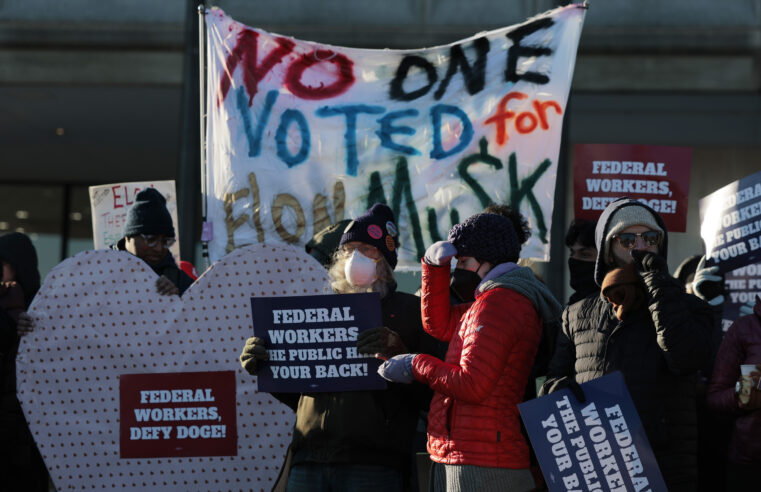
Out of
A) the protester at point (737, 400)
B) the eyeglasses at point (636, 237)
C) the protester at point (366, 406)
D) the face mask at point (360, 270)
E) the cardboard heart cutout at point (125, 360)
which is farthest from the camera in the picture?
the protester at point (737, 400)

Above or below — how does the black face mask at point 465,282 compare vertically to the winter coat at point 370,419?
above

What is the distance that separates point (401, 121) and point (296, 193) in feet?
2.11

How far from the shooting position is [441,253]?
3.63m

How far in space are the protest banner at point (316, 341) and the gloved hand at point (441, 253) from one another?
232 millimetres

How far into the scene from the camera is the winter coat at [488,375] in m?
3.41

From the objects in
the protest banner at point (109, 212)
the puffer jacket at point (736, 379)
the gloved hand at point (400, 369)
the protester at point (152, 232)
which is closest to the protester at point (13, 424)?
the protester at point (152, 232)

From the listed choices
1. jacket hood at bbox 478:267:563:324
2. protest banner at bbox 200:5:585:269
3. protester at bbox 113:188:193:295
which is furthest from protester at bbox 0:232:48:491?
jacket hood at bbox 478:267:563:324

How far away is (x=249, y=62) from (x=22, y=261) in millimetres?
1554

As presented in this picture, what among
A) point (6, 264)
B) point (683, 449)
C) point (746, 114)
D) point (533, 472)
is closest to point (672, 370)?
point (683, 449)

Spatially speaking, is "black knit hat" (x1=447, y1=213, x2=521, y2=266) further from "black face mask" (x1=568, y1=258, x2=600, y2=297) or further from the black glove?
"black face mask" (x1=568, y1=258, x2=600, y2=297)

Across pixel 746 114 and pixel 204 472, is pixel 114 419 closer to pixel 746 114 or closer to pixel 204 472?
pixel 204 472

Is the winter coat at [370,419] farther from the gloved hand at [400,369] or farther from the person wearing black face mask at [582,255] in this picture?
the person wearing black face mask at [582,255]

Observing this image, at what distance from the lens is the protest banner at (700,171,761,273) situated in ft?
16.3

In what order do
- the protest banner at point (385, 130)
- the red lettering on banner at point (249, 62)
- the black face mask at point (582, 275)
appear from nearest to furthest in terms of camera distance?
the black face mask at point (582, 275)
the protest banner at point (385, 130)
the red lettering on banner at point (249, 62)
